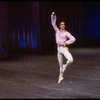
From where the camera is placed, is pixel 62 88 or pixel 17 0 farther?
pixel 17 0

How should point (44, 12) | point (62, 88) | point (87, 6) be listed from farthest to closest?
point (87, 6)
point (44, 12)
point (62, 88)

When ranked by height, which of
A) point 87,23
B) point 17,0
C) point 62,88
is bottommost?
point 87,23

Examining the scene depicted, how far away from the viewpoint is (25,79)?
23.0 feet

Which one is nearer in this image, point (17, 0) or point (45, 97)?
point (45, 97)

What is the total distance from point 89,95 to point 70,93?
0.42 metres

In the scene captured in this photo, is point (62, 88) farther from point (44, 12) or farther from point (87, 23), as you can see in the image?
point (87, 23)

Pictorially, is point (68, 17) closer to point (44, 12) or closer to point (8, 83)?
point (44, 12)

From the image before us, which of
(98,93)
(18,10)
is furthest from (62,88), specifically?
(18,10)

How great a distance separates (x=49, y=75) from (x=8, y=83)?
1437 mm

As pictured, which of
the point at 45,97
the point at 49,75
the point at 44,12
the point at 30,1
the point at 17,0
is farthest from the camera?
the point at 44,12

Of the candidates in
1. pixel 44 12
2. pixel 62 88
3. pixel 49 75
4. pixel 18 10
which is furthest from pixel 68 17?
pixel 62 88

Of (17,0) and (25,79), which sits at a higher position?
(17,0)

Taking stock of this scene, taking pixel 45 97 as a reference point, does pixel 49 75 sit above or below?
below

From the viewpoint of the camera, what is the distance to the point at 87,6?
64.9 feet
